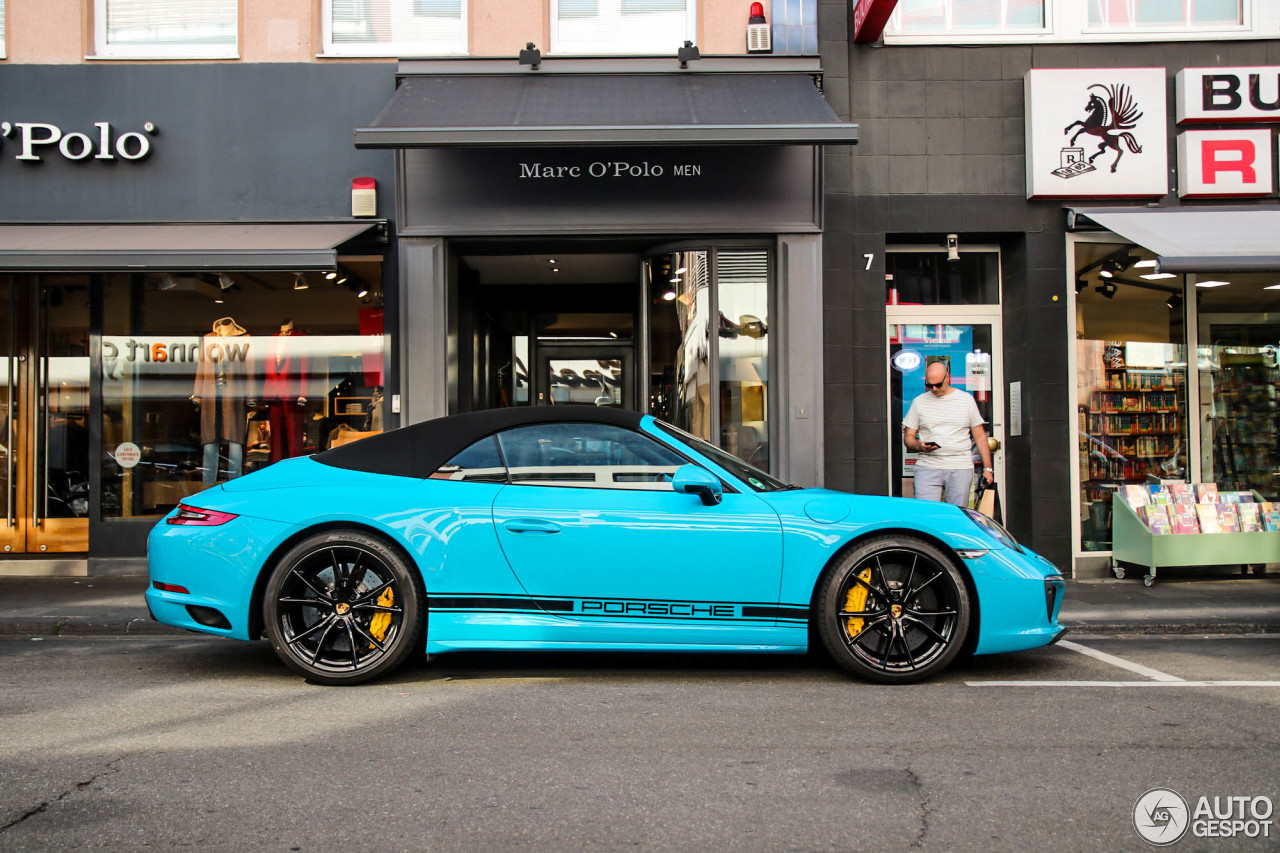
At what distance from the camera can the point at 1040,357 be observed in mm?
9336

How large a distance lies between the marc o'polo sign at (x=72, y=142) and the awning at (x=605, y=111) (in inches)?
98.7

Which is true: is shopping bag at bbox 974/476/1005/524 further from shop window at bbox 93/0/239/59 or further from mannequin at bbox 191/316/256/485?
shop window at bbox 93/0/239/59

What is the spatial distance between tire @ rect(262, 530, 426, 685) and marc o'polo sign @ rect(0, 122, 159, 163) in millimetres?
6103

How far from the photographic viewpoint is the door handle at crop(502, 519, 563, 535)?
4922mm

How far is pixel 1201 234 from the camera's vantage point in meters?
8.61

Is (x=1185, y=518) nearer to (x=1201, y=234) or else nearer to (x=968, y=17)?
(x=1201, y=234)

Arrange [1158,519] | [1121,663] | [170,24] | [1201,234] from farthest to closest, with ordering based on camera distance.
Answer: [170,24] < [1158,519] < [1201,234] < [1121,663]

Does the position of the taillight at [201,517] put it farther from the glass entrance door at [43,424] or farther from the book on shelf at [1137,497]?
the book on shelf at [1137,497]

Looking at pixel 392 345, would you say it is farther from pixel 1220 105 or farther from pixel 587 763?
pixel 1220 105

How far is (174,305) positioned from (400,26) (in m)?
3.41

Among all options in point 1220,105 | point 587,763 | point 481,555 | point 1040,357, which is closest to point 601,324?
point 1040,357

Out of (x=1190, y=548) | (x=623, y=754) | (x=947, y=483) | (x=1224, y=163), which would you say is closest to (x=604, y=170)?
(x=947, y=483)

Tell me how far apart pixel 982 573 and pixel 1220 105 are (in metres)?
6.72

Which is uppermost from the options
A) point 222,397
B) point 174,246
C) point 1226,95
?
point 1226,95
